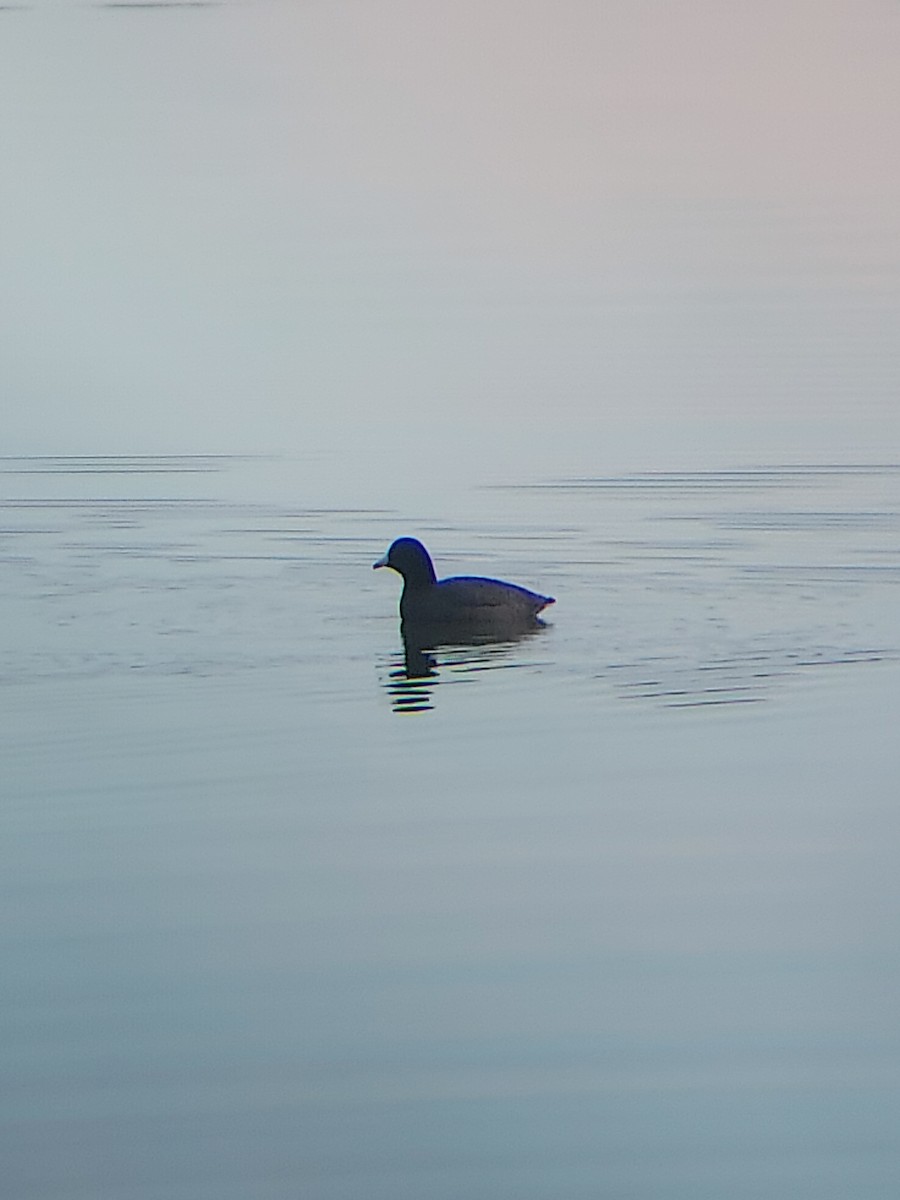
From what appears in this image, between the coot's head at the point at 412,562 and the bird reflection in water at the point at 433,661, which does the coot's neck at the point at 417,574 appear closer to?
the coot's head at the point at 412,562

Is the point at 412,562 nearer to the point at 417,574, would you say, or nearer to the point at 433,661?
the point at 417,574

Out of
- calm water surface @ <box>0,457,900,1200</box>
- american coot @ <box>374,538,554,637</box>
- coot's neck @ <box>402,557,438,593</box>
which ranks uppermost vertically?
coot's neck @ <box>402,557,438,593</box>

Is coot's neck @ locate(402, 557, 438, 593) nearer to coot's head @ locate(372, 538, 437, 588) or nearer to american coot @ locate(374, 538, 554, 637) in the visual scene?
coot's head @ locate(372, 538, 437, 588)

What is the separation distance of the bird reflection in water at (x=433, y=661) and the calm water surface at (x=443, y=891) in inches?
1.8

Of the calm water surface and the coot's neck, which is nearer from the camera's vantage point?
the calm water surface

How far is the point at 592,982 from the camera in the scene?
612 centimetres

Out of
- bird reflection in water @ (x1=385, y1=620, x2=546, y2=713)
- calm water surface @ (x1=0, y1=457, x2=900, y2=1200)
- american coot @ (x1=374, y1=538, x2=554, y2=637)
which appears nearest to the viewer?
calm water surface @ (x1=0, y1=457, x2=900, y2=1200)

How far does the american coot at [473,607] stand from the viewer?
40.8ft

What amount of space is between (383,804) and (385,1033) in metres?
2.55

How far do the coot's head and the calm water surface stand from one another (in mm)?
361

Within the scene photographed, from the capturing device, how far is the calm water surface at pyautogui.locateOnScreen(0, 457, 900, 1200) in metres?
5.07

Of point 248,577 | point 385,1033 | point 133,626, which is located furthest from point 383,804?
point 248,577

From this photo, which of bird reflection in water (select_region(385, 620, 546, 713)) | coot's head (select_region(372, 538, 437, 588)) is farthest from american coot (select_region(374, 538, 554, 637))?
coot's head (select_region(372, 538, 437, 588))

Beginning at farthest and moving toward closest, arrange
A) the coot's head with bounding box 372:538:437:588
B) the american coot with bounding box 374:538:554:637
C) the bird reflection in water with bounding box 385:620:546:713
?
the coot's head with bounding box 372:538:437:588 → the american coot with bounding box 374:538:554:637 → the bird reflection in water with bounding box 385:620:546:713
